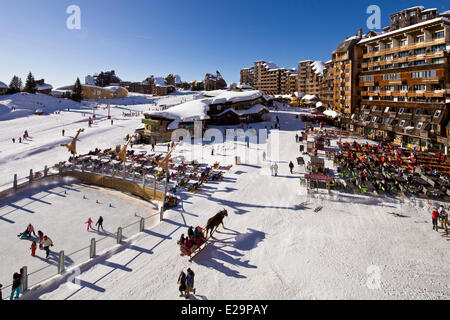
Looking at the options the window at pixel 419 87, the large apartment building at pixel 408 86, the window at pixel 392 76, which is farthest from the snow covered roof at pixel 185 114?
the window at pixel 419 87

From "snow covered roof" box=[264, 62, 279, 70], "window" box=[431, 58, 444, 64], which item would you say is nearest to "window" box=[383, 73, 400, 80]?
"window" box=[431, 58, 444, 64]

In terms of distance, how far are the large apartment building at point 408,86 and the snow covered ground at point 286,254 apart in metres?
21.7

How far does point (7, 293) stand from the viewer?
10.8 m

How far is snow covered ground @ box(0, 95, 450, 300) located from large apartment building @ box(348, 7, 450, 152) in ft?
71.2

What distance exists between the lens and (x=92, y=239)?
38.5ft

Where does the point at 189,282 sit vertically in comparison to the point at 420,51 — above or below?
below

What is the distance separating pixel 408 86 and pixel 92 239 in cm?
4539

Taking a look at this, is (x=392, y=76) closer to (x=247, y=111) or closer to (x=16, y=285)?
(x=247, y=111)

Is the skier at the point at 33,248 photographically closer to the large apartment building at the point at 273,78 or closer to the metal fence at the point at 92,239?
the metal fence at the point at 92,239

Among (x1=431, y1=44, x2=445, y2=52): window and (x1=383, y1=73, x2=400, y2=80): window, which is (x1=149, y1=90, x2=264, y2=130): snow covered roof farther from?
(x1=431, y1=44, x2=445, y2=52): window

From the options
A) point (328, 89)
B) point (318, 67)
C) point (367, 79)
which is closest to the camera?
point (367, 79)

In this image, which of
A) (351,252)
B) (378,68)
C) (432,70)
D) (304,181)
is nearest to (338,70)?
(378,68)

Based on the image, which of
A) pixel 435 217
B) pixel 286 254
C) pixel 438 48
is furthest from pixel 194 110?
pixel 435 217
